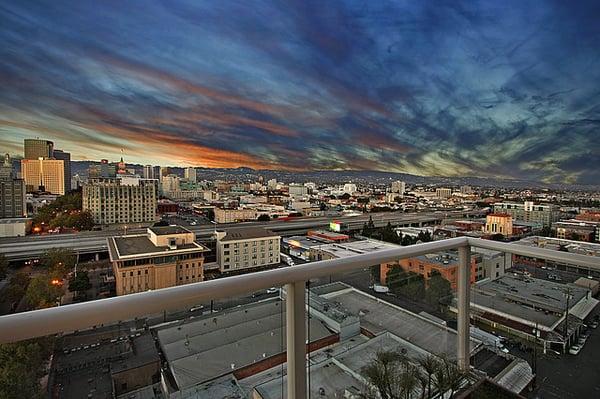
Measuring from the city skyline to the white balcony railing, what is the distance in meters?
3.40

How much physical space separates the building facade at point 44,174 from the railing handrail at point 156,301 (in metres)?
14.1

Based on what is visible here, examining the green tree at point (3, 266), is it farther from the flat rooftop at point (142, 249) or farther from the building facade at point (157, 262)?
the building facade at point (157, 262)

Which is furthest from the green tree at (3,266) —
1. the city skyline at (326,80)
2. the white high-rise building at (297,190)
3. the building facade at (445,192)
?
the white high-rise building at (297,190)

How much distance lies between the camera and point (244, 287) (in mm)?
563

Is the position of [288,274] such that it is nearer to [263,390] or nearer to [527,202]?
[263,390]

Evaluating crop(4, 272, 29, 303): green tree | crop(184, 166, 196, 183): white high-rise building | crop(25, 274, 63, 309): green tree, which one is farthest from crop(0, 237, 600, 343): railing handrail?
crop(184, 166, 196, 183): white high-rise building

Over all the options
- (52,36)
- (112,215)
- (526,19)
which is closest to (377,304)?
(526,19)

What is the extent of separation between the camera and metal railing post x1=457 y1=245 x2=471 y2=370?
1.06 meters

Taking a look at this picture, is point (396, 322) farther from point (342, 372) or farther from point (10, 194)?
point (10, 194)

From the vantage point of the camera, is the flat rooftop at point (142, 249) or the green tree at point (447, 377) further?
the flat rooftop at point (142, 249)

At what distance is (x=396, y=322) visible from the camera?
3.08 ft

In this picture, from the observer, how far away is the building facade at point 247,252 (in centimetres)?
827

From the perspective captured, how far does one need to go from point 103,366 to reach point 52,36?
8.08 meters

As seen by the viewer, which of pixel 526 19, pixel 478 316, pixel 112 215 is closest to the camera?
pixel 478 316
